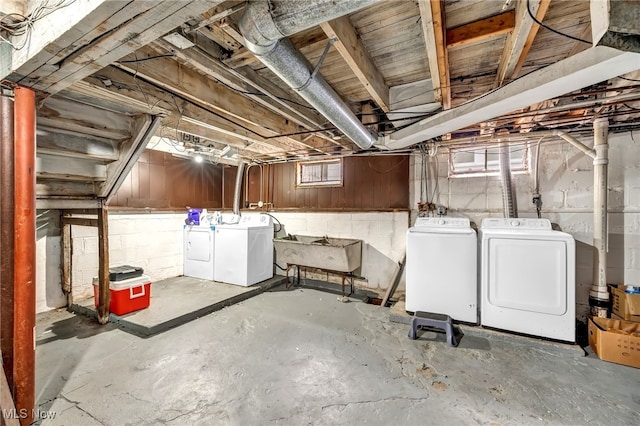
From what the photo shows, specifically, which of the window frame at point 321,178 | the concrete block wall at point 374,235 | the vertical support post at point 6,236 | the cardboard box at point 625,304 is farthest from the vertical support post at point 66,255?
the cardboard box at point 625,304

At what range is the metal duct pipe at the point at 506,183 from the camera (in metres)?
3.12

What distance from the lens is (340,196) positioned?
4387 mm

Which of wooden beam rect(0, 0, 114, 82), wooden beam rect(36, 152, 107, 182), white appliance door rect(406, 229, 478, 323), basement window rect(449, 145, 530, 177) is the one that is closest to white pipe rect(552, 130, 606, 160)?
basement window rect(449, 145, 530, 177)

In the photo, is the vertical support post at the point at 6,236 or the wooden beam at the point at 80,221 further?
the wooden beam at the point at 80,221

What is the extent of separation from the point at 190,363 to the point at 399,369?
5.80 feet

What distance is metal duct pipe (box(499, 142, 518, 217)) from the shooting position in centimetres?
312

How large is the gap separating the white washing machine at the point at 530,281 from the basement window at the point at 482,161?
81 cm

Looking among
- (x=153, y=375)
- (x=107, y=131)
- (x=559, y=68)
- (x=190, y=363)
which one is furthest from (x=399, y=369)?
(x=107, y=131)

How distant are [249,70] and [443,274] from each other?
2752 millimetres

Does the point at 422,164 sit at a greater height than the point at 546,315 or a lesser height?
greater

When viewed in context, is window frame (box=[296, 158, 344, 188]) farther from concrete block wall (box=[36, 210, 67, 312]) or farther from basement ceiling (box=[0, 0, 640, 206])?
concrete block wall (box=[36, 210, 67, 312])

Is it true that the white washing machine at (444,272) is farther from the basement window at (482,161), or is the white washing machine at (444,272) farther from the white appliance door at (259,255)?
the white appliance door at (259,255)

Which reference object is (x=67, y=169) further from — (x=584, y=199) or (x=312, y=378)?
(x=584, y=199)

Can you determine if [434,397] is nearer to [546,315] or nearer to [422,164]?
[546,315]
